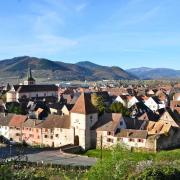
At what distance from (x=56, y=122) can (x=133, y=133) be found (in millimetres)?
13579

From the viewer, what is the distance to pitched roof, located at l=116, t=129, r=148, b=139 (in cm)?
5877

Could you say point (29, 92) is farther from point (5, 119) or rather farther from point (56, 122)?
point (56, 122)

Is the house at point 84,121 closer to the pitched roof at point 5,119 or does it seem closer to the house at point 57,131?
the house at point 57,131

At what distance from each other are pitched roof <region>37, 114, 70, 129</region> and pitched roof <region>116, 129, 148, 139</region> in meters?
9.01

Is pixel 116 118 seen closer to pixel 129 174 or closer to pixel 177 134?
pixel 177 134

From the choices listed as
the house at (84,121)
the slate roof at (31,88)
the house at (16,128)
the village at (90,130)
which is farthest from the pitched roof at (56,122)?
the slate roof at (31,88)

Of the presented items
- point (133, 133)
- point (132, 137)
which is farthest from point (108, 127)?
point (132, 137)

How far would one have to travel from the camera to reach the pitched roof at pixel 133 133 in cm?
5877

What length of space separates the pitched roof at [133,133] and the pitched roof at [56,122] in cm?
901

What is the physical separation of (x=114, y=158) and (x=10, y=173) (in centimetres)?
1848

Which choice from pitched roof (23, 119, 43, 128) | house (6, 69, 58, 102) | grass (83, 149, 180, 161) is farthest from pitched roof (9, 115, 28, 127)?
house (6, 69, 58, 102)

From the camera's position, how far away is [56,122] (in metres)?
66.8

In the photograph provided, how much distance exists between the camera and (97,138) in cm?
6269

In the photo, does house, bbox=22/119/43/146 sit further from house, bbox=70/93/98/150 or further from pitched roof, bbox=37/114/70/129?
house, bbox=70/93/98/150
